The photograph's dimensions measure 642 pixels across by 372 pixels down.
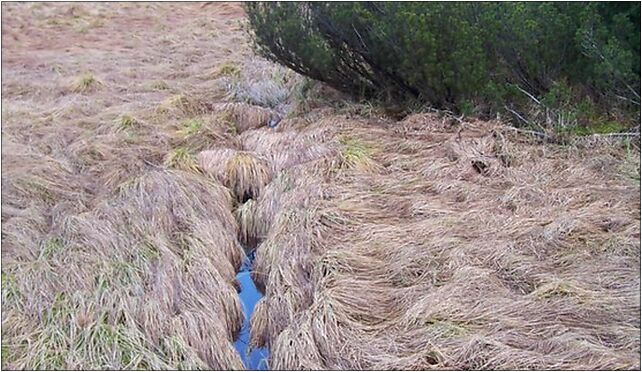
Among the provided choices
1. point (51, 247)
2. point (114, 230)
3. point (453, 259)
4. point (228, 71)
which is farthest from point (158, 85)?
point (453, 259)

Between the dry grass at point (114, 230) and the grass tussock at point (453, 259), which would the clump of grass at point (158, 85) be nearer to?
the dry grass at point (114, 230)

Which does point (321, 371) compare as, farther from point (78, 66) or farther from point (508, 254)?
point (78, 66)

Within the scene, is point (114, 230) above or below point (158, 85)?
above

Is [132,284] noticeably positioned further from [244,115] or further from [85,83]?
[85,83]

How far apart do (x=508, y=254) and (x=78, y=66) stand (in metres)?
6.37

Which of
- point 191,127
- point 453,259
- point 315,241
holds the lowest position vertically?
point 191,127

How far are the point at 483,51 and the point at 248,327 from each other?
2.76 meters

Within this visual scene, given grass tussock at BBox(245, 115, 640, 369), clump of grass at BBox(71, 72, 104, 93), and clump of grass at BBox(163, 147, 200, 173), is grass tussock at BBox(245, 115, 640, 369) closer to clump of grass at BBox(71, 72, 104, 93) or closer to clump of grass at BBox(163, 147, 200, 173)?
clump of grass at BBox(163, 147, 200, 173)

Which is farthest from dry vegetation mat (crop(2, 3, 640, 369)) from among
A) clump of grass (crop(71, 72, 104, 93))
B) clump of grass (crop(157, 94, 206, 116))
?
clump of grass (crop(71, 72, 104, 93))

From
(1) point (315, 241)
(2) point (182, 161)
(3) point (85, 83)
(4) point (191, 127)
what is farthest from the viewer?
(3) point (85, 83)

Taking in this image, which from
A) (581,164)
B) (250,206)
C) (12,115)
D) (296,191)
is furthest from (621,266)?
(12,115)

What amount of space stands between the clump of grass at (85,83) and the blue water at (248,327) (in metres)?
3.81

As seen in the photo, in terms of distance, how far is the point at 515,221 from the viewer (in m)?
3.50

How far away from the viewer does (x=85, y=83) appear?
7.01 meters
